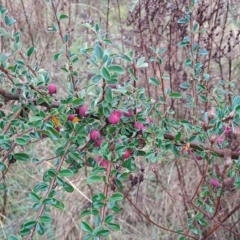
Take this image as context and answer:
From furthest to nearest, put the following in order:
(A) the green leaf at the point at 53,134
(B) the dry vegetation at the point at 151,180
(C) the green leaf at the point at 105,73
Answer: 1. (B) the dry vegetation at the point at 151,180
2. (A) the green leaf at the point at 53,134
3. (C) the green leaf at the point at 105,73

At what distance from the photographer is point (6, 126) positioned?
1.02 metres

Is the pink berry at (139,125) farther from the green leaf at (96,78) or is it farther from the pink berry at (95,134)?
the green leaf at (96,78)

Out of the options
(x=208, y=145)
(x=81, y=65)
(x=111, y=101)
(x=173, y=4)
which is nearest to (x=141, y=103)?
(x=111, y=101)

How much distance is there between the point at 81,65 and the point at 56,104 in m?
2.10

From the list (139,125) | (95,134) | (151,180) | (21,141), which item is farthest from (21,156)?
(151,180)

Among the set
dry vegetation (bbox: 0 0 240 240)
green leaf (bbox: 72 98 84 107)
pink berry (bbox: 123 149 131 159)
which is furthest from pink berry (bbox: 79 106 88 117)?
dry vegetation (bbox: 0 0 240 240)

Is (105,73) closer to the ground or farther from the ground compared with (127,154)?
farther from the ground

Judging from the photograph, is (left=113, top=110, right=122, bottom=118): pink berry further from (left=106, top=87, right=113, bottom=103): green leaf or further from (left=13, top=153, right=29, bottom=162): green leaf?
(left=13, top=153, right=29, bottom=162): green leaf

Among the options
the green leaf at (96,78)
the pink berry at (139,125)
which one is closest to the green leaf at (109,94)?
the green leaf at (96,78)

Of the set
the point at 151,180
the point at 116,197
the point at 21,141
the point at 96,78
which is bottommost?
the point at 151,180

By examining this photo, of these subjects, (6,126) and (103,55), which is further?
(6,126)

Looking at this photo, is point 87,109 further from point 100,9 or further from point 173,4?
point 100,9

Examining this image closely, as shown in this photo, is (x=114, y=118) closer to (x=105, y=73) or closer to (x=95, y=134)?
(x=95, y=134)

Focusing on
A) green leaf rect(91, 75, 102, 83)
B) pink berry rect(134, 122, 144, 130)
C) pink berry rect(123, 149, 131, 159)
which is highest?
green leaf rect(91, 75, 102, 83)
